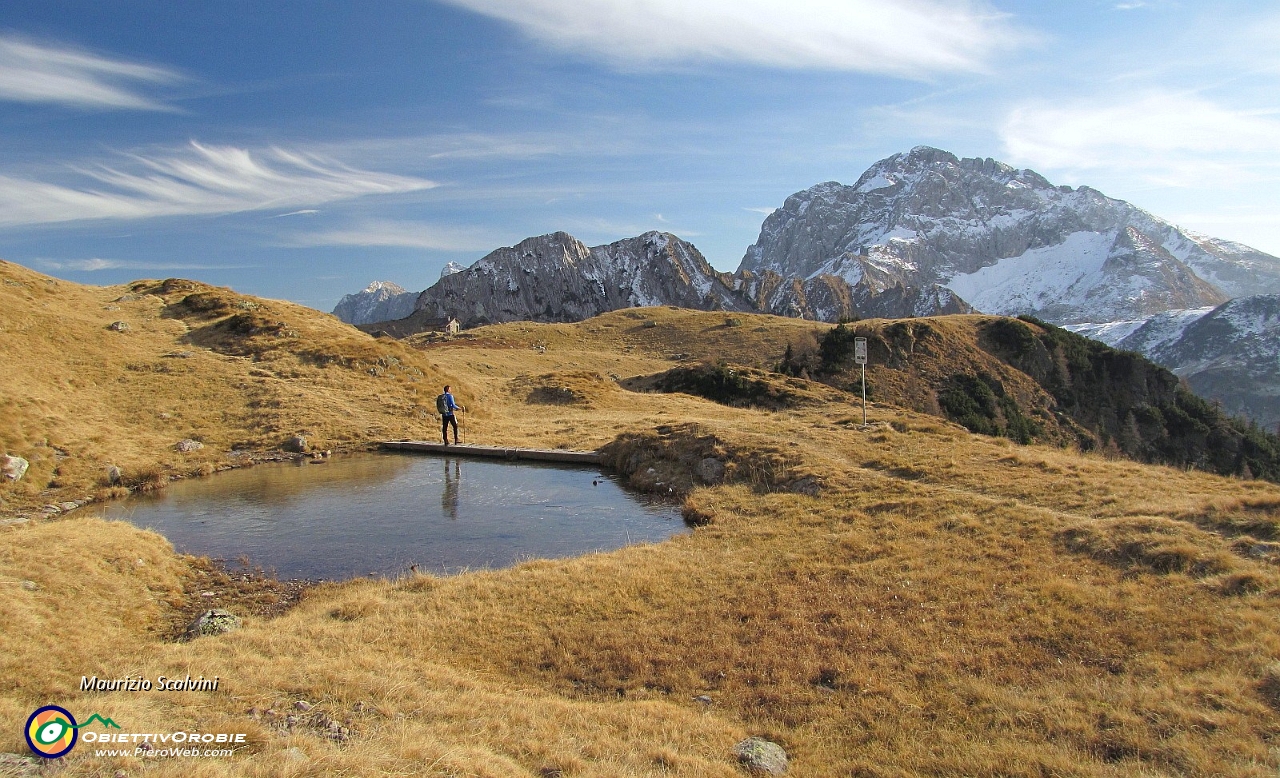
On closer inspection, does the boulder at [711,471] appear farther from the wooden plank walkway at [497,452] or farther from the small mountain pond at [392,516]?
the wooden plank walkway at [497,452]

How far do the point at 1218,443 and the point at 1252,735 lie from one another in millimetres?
80213

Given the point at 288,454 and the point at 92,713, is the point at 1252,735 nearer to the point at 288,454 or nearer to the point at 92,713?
the point at 92,713

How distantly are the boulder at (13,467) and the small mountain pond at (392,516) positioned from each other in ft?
8.49

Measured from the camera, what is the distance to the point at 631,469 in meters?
21.1

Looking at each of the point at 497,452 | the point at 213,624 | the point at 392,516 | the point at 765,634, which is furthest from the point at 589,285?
the point at 765,634

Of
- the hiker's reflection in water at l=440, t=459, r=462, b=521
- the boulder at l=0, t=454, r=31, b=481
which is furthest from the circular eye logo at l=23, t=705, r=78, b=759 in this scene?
the boulder at l=0, t=454, r=31, b=481

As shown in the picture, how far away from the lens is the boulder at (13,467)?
16453 mm

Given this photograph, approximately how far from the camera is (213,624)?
378 inches

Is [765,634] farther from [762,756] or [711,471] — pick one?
[711,471]

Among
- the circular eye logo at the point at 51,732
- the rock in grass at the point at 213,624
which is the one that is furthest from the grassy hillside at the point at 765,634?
the rock in grass at the point at 213,624

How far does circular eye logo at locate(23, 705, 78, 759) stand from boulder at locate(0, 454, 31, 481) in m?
14.9

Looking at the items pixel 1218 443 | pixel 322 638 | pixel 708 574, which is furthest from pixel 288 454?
pixel 1218 443

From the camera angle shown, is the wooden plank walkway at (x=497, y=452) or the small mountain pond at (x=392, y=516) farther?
the wooden plank walkway at (x=497, y=452)

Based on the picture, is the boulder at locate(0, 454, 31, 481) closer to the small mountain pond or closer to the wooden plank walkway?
the small mountain pond
